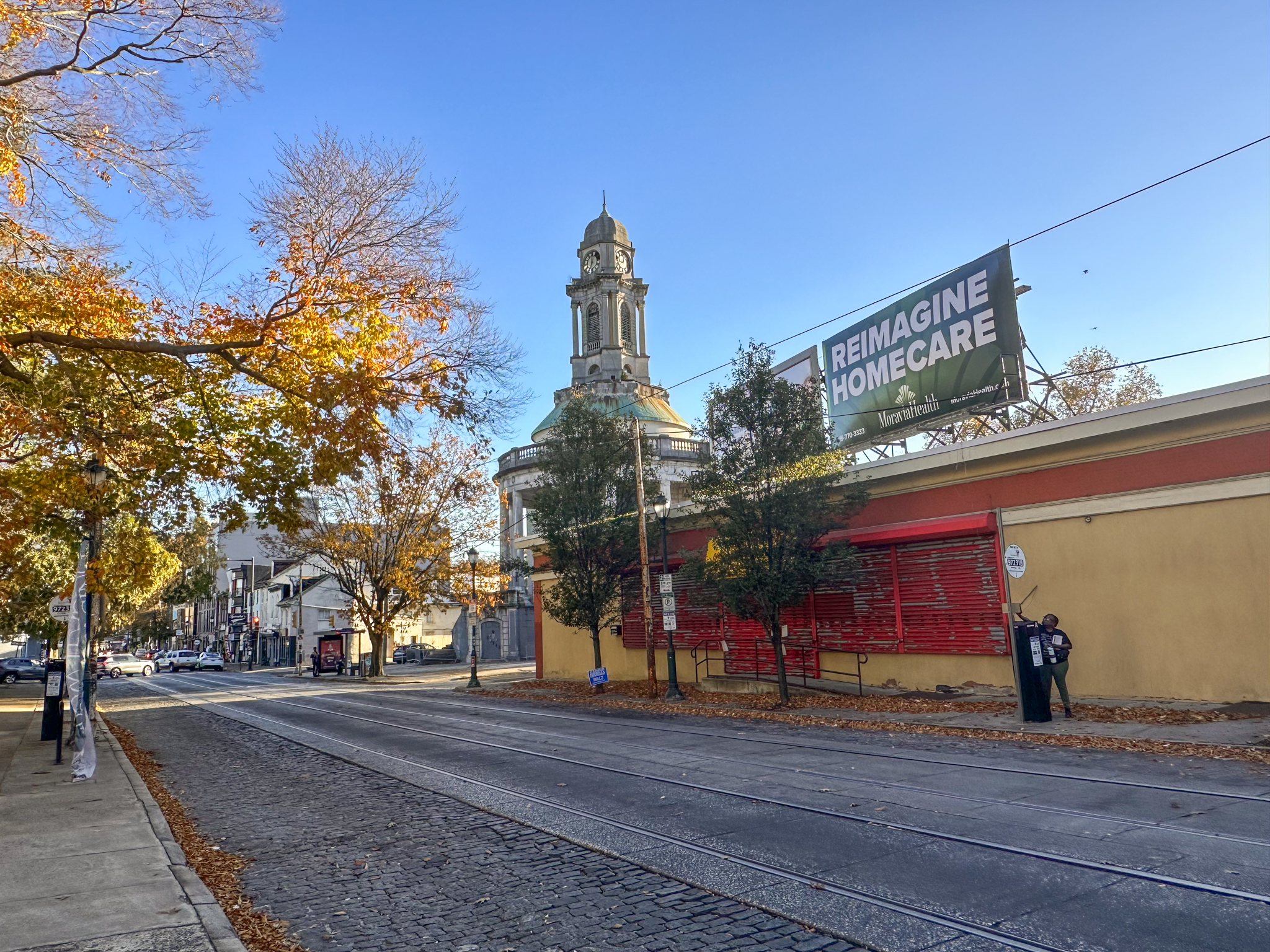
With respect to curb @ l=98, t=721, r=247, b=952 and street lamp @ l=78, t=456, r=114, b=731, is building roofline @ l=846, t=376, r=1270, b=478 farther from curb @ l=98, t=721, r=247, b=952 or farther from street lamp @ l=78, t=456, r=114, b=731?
curb @ l=98, t=721, r=247, b=952

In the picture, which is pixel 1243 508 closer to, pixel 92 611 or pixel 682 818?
pixel 682 818

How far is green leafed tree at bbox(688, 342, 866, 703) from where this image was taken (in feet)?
63.2

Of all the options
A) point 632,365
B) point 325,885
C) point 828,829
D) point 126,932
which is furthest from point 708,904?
point 632,365

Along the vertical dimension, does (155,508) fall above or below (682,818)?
above

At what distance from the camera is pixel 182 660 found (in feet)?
223

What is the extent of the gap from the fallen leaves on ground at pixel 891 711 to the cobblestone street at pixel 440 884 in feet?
26.5

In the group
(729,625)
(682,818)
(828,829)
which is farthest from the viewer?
(729,625)

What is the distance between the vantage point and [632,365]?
68125mm

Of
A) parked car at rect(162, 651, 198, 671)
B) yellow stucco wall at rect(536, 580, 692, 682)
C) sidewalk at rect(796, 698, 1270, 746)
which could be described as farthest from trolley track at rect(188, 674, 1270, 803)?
parked car at rect(162, 651, 198, 671)

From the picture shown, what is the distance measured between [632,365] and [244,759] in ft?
181

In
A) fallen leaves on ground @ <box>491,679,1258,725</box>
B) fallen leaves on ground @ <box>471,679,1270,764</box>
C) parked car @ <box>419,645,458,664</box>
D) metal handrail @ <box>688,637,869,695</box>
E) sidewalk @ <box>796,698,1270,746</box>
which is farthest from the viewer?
parked car @ <box>419,645,458,664</box>

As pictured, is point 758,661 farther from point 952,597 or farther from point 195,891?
point 195,891

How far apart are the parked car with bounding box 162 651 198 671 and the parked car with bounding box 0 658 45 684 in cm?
889

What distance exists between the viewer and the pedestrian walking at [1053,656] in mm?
14352
